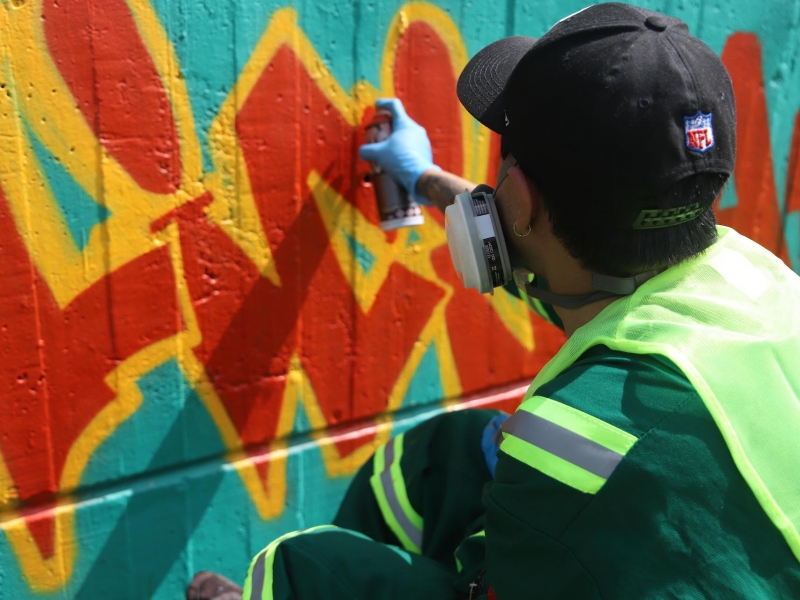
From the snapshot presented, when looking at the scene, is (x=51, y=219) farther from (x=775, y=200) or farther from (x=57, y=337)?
(x=775, y=200)

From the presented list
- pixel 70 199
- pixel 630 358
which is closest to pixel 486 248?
pixel 630 358

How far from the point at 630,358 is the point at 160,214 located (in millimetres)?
1189

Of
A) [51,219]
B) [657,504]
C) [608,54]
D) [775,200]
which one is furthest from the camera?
[775,200]

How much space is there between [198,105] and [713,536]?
4.74 feet

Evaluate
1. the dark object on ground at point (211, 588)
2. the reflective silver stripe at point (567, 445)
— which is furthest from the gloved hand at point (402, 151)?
the dark object on ground at point (211, 588)

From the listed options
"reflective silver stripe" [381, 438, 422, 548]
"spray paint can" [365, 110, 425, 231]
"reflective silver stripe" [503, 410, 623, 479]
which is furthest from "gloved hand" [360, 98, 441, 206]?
"reflective silver stripe" [503, 410, 623, 479]

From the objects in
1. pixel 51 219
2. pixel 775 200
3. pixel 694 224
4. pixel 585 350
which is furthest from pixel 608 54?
pixel 775 200

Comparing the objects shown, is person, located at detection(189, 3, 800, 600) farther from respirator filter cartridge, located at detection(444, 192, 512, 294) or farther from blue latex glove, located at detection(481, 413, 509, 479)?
blue latex glove, located at detection(481, 413, 509, 479)

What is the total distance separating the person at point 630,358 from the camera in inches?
48.2

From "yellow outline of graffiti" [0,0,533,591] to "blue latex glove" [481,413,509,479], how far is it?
25.2 inches

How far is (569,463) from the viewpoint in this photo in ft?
4.09

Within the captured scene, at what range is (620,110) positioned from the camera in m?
1.30

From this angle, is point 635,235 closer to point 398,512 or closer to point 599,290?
point 599,290

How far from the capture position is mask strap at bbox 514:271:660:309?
1456 mm
